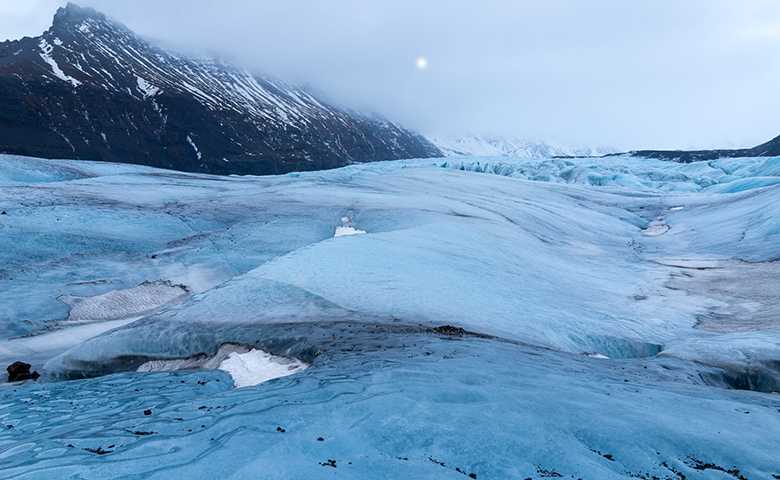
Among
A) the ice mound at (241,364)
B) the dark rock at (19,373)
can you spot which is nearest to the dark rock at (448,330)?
the ice mound at (241,364)

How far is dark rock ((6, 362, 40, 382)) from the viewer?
571 cm

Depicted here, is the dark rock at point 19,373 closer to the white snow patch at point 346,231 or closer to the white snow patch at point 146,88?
the white snow patch at point 346,231

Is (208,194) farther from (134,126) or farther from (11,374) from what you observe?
(134,126)

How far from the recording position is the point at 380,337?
17.6ft

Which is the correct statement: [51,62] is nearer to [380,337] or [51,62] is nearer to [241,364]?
[241,364]

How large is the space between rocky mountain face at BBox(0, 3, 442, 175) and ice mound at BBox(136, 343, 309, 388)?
255 feet

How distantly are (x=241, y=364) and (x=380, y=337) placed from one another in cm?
185

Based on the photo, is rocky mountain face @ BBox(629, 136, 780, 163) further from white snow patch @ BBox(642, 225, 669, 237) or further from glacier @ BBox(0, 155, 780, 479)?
glacier @ BBox(0, 155, 780, 479)

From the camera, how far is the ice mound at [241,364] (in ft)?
16.0

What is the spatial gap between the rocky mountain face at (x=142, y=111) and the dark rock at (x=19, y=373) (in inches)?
2987

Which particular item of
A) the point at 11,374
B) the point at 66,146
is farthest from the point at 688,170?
the point at 66,146

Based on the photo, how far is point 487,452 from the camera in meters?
2.71

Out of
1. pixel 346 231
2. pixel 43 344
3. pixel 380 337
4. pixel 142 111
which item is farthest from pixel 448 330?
pixel 142 111

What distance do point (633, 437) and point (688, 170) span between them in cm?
3997
